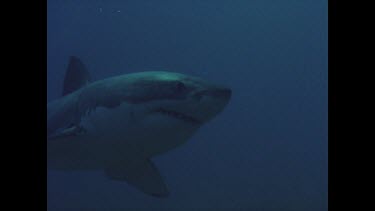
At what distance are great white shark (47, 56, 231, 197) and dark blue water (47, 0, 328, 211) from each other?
32467 millimetres

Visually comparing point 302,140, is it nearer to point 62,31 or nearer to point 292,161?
point 292,161

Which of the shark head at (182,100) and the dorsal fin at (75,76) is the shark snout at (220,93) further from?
the dorsal fin at (75,76)

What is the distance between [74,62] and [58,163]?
131cm

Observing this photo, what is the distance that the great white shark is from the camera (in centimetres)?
346

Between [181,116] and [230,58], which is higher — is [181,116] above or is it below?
below

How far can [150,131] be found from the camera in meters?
3.56

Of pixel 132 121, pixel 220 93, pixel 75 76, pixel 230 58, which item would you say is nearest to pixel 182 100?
pixel 220 93

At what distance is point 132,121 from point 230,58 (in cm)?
5667

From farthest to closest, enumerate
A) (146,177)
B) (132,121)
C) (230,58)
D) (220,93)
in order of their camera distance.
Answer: (230,58) < (146,177) < (132,121) < (220,93)

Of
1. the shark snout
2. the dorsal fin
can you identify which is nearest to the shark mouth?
the shark snout

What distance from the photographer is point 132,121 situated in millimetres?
3607

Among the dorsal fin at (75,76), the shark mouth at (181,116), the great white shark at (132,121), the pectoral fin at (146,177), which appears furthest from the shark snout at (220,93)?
the dorsal fin at (75,76)

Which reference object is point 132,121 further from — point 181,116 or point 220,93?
point 220,93

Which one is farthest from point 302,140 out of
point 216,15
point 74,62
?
point 74,62
